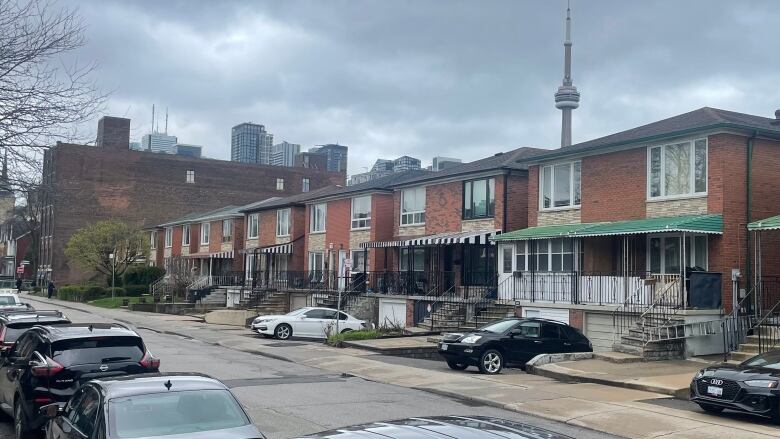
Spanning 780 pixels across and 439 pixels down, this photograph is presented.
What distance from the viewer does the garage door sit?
2464 cm

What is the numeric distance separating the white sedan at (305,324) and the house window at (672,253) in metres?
11.9

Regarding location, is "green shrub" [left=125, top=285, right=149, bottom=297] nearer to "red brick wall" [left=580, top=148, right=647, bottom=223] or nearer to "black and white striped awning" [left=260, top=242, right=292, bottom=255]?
"black and white striped awning" [left=260, top=242, right=292, bottom=255]

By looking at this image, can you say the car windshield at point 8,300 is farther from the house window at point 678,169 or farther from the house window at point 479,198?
the house window at point 678,169

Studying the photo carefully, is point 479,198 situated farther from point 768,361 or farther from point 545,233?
point 768,361

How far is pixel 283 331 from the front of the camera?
31.1 metres

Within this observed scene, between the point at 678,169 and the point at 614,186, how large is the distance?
2475 millimetres

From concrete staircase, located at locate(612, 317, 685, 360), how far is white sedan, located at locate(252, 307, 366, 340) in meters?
12.0

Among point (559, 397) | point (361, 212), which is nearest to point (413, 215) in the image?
point (361, 212)

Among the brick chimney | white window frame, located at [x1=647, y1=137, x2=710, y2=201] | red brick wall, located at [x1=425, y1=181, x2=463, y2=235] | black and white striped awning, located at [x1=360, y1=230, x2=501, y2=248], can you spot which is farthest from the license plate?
the brick chimney

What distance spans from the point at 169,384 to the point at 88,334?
415cm

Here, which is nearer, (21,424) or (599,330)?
(21,424)

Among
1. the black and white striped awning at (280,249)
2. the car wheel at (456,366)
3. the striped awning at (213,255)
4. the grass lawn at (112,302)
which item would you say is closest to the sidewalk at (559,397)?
the car wheel at (456,366)

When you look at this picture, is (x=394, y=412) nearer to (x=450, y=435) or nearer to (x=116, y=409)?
(x=116, y=409)

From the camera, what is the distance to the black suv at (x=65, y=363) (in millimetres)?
10609
